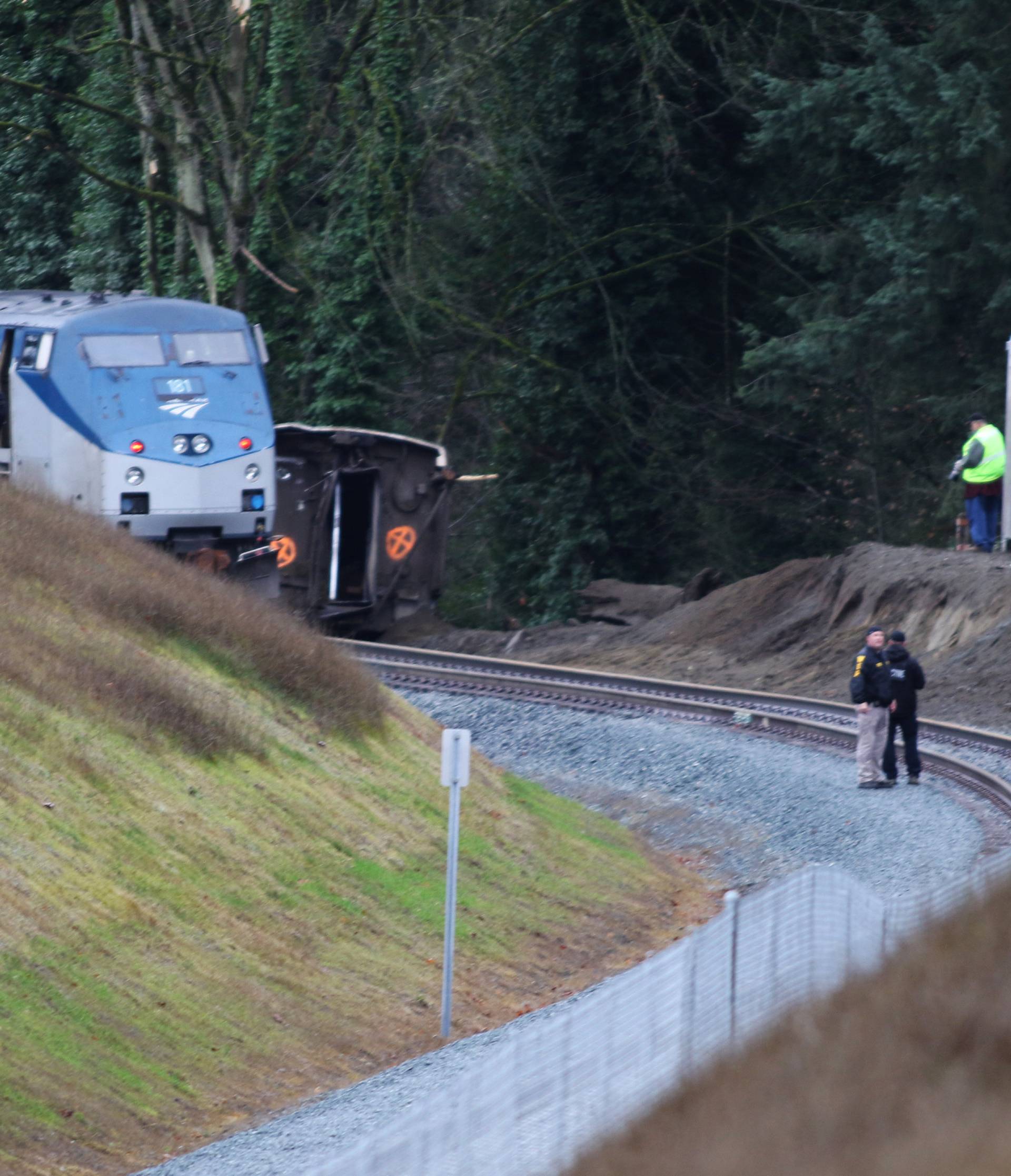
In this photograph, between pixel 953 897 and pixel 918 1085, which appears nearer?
pixel 918 1085

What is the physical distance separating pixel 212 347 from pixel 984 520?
1102 centimetres

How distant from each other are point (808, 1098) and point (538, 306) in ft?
103

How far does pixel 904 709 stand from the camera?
15547 millimetres

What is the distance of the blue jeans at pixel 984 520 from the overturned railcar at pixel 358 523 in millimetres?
7853

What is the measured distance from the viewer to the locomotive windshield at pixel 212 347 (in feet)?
69.6

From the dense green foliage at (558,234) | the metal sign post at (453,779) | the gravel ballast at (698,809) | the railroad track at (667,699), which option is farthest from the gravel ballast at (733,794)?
the dense green foliage at (558,234)

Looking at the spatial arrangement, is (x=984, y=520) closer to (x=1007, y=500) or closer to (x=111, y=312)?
(x=1007, y=500)

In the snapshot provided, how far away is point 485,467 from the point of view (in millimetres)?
39500

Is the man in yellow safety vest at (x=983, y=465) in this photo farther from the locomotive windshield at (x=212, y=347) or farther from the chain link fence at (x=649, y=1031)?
the chain link fence at (x=649, y=1031)

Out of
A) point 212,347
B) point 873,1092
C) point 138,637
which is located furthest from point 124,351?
point 873,1092

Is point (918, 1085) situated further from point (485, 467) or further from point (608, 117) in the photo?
point (485, 467)

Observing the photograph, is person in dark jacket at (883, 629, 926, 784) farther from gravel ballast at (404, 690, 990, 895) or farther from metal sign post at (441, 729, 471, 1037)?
metal sign post at (441, 729, 471, 1037)

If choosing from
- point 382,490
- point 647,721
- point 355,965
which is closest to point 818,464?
point 382,490

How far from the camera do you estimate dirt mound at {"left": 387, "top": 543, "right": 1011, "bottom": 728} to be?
Result: 20531 millimetres
